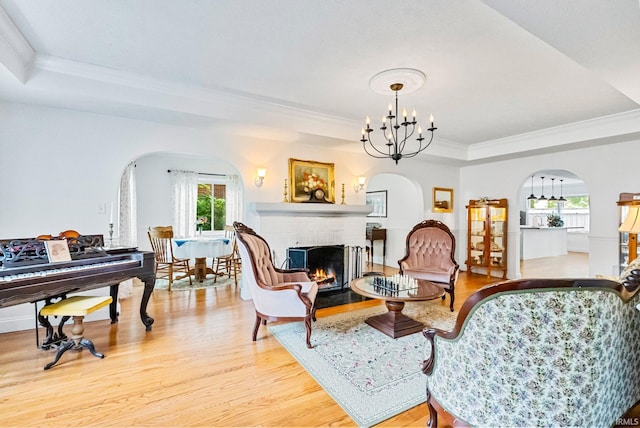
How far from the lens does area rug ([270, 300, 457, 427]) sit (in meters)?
1.97

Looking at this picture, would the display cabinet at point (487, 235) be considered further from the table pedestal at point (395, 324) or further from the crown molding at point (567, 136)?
the table pedestal at point (395, 324)

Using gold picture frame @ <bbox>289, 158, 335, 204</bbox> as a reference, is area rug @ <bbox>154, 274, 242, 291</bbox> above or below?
below

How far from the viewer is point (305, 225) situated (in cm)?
470

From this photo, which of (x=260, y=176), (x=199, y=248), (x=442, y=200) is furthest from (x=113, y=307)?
(x=442, y=200)

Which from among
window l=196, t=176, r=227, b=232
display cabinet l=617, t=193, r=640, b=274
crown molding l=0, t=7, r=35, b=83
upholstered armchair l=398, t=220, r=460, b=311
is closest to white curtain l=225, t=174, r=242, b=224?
window l=196, t=176, r=227, b=232

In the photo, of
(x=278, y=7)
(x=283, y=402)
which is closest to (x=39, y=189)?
(x=278, y=7)

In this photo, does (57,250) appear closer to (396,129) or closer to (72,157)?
(72,157)

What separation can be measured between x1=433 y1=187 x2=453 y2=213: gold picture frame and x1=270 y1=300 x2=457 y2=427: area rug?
125 inches

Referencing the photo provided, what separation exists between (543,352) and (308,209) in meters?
3.62

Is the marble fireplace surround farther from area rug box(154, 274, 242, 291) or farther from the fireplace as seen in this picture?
area rug box(154, 274, 242, 291)

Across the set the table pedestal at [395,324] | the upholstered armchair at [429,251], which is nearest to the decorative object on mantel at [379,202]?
the upholstered armchair at [429,251]

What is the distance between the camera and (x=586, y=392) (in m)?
1.23

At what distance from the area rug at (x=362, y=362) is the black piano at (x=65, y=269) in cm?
156

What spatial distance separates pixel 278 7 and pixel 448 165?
541cm
